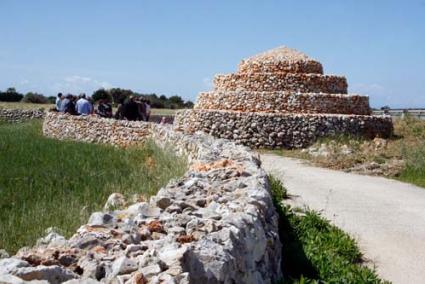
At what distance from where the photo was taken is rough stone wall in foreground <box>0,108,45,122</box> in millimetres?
37062

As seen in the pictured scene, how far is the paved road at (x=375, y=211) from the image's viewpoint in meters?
6.98

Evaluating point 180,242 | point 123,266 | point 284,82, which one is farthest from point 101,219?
point 284,82

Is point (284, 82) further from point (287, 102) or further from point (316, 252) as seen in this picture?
point (316, 252)

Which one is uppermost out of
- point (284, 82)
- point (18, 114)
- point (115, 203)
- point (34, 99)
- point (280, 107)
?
point (284, 82)

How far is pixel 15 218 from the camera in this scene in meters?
7.09

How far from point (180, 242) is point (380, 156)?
1274 centimetres

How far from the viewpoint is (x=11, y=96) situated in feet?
219

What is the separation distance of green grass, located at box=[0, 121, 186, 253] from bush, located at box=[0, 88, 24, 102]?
50.9 metres

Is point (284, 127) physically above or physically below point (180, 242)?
above

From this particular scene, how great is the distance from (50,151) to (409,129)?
13005mm

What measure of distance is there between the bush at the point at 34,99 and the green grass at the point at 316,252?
58730mm

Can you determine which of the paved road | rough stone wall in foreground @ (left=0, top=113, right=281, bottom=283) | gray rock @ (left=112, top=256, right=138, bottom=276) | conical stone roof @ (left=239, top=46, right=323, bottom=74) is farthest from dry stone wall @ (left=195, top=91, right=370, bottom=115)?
gray rock @ (left=112, top=256, right=138, bottom=276)

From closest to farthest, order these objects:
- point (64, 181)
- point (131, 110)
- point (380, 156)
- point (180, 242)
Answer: point (180, 242), point (64, 181), point (380, 156), point (131, 110)

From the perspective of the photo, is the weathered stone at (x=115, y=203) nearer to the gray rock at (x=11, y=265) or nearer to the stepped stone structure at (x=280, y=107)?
the gray rock at (x=11, y=265)
